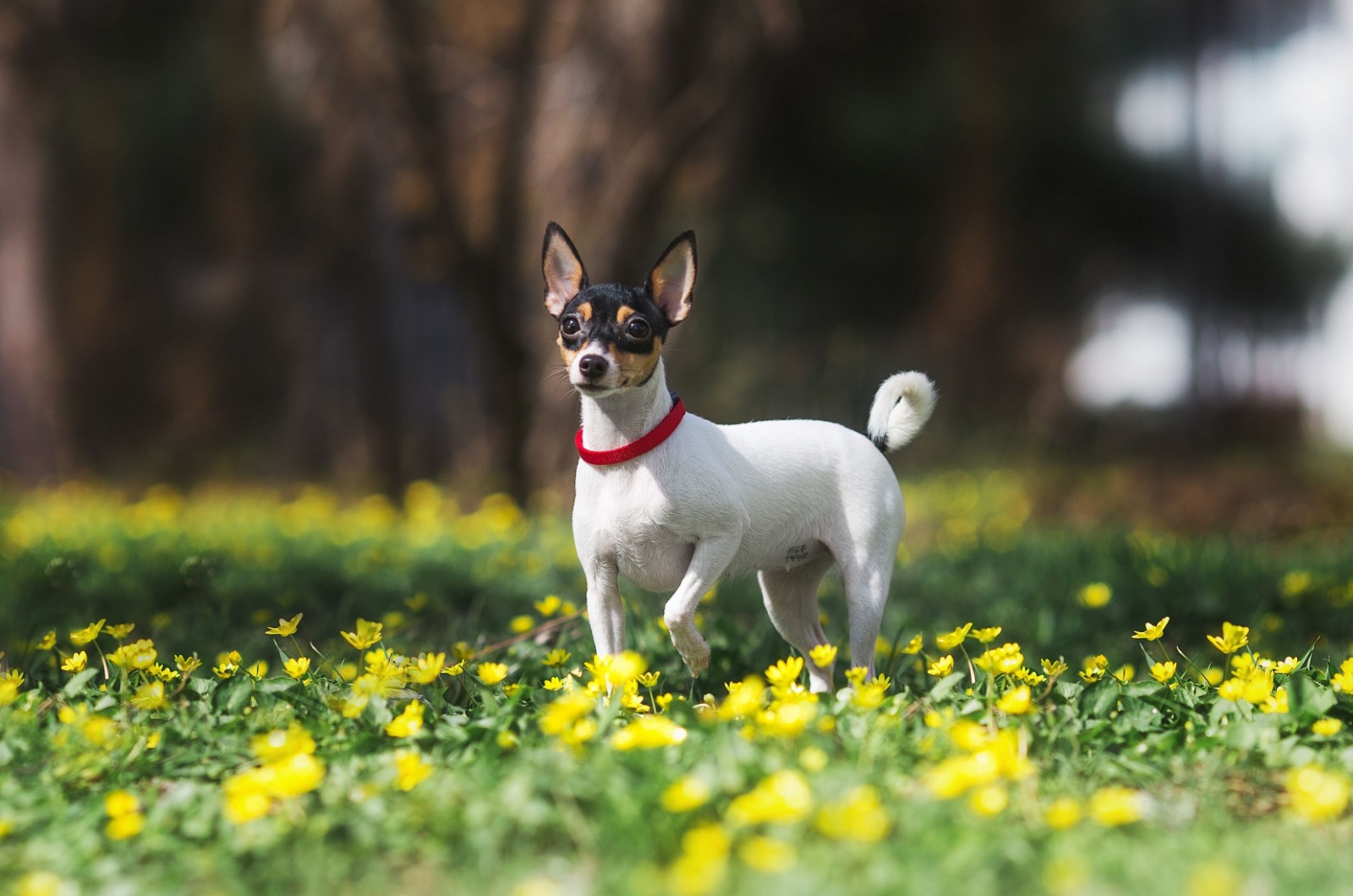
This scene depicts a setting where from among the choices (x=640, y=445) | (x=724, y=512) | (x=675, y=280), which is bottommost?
(x=724, y=512)

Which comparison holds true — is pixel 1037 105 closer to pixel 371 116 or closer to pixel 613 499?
pixel 371 116

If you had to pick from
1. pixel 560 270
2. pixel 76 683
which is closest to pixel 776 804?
pixel 560 270

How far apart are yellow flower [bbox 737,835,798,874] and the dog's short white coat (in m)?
0.81

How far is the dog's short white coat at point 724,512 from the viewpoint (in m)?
2.67

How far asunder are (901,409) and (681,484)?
2.83 ft

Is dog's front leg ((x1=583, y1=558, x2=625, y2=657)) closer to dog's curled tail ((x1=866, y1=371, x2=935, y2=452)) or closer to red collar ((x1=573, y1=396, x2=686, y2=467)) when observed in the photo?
red collar ((x1=573, y1=396, x2=686, y2=467))

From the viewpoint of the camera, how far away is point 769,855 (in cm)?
172

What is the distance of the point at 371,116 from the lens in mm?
8039

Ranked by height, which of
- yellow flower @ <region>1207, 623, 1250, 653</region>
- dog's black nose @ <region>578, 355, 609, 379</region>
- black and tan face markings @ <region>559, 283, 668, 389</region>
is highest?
black and tan face markings @ <region>559, 283, 668, 389</region>

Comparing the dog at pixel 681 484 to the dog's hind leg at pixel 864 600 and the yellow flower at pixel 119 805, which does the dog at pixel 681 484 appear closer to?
the dog's hind leg at pixel 864 600

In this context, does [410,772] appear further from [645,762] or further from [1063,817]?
[1063,817]

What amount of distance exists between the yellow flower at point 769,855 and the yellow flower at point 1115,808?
1.69 feet

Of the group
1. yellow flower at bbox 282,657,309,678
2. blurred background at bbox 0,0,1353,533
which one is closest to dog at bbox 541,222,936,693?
yellow flower at bbox 282,657,309,678

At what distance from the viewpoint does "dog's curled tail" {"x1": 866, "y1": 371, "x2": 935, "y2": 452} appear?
3164 millimetres
